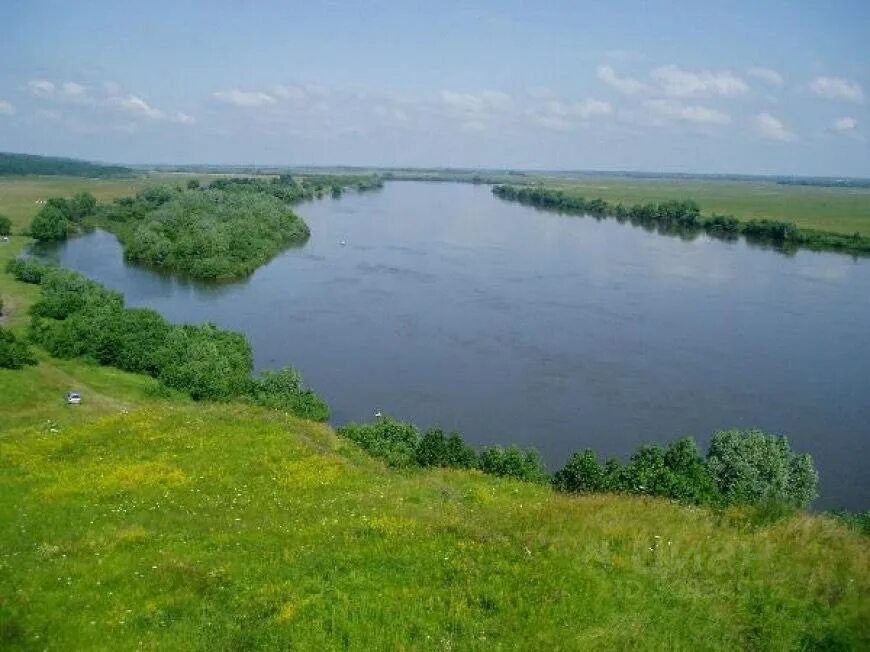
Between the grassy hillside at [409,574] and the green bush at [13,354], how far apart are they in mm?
19320

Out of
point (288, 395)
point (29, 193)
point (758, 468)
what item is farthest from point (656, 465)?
point (29, 193)

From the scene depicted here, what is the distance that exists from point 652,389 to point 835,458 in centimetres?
965

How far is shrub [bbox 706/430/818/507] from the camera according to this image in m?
23.9

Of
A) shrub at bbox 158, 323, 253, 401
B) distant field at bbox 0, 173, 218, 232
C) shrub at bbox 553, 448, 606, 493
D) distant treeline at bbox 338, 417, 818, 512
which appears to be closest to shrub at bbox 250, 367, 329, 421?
shrub at bbox 158, 323, 253, 401

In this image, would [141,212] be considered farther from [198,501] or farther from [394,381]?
[198,501]

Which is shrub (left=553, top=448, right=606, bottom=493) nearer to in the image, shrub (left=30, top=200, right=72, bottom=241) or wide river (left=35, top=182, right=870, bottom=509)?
wide river (left=35, top=182, right=870, bottom=509)

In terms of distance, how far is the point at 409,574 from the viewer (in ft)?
36.2

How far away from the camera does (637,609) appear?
32.7 feet

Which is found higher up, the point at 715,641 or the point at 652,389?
the point at 715,641

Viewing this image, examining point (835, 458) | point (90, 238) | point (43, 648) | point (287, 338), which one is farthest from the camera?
point (90, 238)

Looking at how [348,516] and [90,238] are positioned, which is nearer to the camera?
[348,516]

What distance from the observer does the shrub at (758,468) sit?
941 inches

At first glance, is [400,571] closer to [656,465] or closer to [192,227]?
[656,465]

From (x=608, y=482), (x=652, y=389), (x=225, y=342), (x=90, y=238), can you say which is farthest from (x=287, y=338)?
(x=90, y=238)
